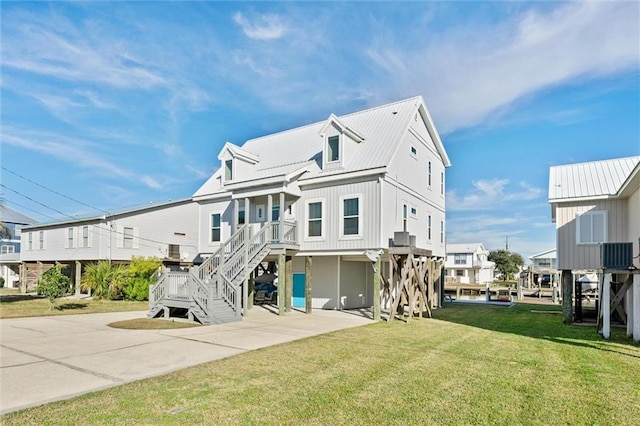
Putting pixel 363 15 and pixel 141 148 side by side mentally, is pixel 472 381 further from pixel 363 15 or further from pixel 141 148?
pixel 141 148

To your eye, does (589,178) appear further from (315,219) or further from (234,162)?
(234,162)

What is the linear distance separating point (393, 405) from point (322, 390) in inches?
47.5

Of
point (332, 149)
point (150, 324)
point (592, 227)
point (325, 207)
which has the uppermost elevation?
point (332, 149)

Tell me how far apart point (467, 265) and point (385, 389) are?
5959 centimetres

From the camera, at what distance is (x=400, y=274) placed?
17078 millimetres

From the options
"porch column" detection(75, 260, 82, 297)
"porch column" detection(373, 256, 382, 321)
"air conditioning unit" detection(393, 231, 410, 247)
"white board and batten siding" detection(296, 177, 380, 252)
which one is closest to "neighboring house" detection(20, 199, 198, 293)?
"porch column" detection(75, 260, 82, 297)

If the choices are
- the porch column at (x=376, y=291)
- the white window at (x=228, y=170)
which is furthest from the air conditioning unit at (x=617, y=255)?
the white window at (x=228, y=170)

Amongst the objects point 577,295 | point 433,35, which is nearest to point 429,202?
point 577,295

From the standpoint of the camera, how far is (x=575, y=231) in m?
16.8

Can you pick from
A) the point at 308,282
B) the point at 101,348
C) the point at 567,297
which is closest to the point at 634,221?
the point at 567,297

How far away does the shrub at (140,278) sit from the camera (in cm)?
2402

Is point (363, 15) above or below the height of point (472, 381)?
above

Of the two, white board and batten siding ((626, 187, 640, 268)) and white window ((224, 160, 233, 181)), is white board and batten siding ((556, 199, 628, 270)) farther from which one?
white window ((224, 160, 233, 181))

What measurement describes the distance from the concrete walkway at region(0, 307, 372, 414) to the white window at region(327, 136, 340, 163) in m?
7.01
